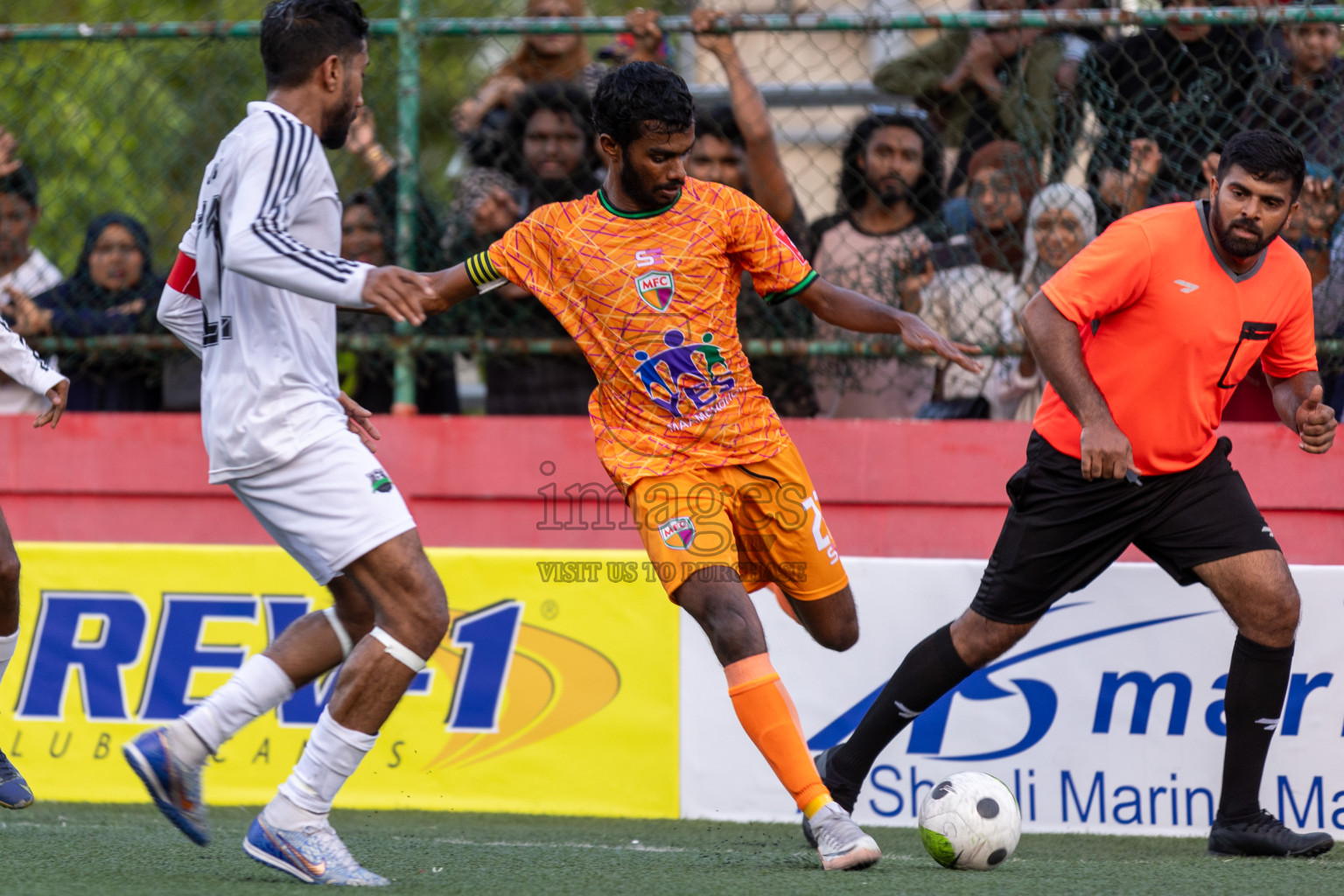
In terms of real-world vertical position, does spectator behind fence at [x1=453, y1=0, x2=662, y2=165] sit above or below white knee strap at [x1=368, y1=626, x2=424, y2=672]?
above

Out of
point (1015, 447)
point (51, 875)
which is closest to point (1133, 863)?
point (1015, 447)

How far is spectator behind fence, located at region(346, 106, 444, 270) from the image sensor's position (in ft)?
22.0

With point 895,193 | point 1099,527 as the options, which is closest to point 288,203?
point 1099,527

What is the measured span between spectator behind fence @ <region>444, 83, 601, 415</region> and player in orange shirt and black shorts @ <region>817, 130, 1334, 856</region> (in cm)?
256

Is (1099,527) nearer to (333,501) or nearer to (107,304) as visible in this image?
(333,501)

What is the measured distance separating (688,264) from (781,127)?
2.71m

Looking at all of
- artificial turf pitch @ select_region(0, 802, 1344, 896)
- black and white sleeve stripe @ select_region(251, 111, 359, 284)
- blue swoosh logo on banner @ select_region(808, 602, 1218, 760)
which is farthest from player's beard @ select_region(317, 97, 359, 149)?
blue swoosh logo on banner @ select_region(808, 602, 1218, 760)

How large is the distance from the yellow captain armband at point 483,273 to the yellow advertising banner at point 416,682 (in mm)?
1581

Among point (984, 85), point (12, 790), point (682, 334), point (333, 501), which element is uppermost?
point (984, 85)

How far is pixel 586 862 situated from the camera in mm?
4496

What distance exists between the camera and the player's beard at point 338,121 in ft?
13.0

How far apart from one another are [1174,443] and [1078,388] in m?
0.42

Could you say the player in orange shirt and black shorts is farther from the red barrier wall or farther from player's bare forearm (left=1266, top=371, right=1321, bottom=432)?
the red barrier wall

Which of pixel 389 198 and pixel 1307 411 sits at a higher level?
pixel 389 198
